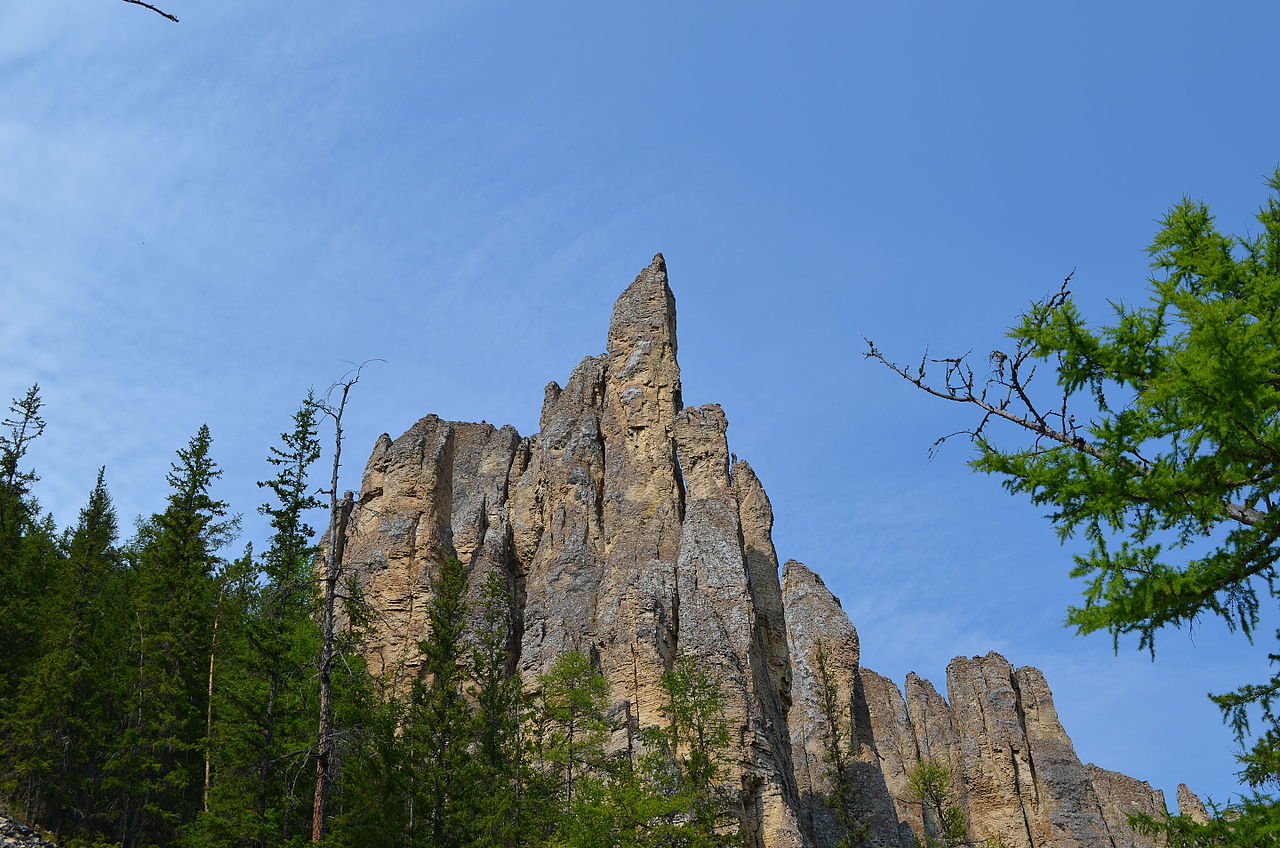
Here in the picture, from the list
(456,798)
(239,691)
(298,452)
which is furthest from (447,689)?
(298,452)

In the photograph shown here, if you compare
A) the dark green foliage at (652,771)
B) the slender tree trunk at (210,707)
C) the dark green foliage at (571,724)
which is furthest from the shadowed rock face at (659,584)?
the slender tree trunk at (210,707)

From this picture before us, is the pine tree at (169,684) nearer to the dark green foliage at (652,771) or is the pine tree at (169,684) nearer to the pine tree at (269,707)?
the pine tree at (269,707)

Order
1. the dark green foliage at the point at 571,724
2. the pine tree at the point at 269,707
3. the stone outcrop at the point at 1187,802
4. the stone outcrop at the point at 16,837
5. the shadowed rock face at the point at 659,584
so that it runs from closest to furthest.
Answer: the stone outcrop at the point at 16,837 → the pine tree at the point at 269,707 → the dark green foliage at the point at 571,724 → the shadowed rock face at the point at 659,584 → the stone outcrop at the point at 1187,802

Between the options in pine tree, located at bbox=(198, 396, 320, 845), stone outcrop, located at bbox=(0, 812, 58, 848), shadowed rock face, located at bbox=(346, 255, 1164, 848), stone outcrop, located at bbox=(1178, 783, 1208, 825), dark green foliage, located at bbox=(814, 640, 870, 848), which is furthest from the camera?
stone outcrop, located at bbox=(1178, 783, 1208, 825)

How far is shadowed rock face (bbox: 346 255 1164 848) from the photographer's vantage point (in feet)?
143

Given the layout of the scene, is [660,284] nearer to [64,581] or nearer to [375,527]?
[375,527]

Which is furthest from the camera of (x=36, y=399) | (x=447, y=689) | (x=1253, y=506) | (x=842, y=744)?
(x=842, y=744)

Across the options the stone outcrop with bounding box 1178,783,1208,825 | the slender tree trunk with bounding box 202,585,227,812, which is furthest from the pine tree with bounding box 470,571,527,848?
the stone outcrop with bounding box 1178,783,1208,825

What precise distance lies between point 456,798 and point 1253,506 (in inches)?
1000

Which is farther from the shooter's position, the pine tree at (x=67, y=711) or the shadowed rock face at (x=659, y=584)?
the shadowed rock face at (x=659, y=584)

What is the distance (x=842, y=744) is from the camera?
5516cm

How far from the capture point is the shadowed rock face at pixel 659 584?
1713 inches

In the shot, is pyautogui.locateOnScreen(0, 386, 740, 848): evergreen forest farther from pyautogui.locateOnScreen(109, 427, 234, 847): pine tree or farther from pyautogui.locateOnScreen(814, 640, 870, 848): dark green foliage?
pyautogui.locateOnScreen(814, 640, 870, 848): dark green foliage

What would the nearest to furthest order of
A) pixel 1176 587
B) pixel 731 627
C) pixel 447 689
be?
pixel 1176 587
pixel 447 689
pixel 731 627
